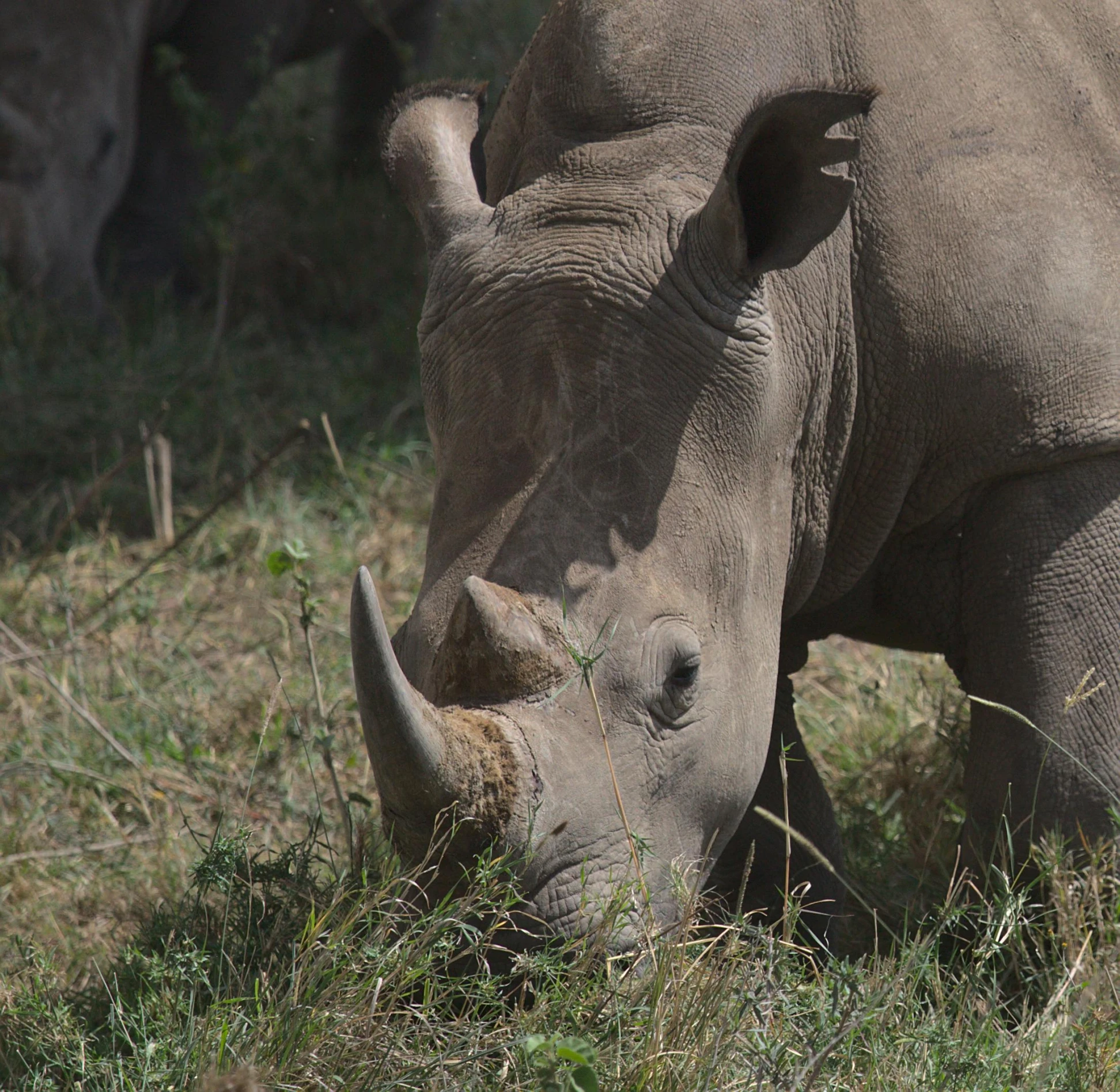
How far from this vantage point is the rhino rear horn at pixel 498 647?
8.68 ft

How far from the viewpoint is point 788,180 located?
2902 millimetres

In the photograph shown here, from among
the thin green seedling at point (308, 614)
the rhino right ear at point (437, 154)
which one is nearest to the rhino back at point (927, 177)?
the rhino right ear at point (437, 154)

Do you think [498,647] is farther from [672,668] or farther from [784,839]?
[784,839]

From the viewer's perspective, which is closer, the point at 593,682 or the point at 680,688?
the point at 593,682

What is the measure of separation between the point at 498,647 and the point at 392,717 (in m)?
0.25

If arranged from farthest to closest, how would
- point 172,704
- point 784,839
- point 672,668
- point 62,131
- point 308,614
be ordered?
1. point 62,131
2. point 172,704
3. point 784,839
4. point 308,614
5. point 672,668

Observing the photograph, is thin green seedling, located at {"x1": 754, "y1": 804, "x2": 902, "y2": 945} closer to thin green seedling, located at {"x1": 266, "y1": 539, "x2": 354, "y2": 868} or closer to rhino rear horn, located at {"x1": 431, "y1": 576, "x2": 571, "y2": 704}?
rhino rear horn, located at {"x1": 431, "y1": 576, "x2": 571, "y2": 704}

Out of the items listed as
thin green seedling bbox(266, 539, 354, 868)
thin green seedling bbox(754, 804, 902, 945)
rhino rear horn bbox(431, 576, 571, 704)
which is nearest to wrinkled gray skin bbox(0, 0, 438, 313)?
thin green seedling bbox(266, 539, 354, 868)

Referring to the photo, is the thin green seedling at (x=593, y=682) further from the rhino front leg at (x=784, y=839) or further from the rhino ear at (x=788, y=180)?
the rhino front leg at (x=784, y=839)

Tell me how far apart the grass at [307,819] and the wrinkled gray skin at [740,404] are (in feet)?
0.66

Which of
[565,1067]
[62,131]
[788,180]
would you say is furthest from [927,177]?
[62,131]

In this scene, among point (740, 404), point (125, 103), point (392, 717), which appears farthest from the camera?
point (125, 103)

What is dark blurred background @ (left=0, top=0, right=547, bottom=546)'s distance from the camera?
21.2ft

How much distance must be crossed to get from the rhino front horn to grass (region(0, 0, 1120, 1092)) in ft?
0.57
